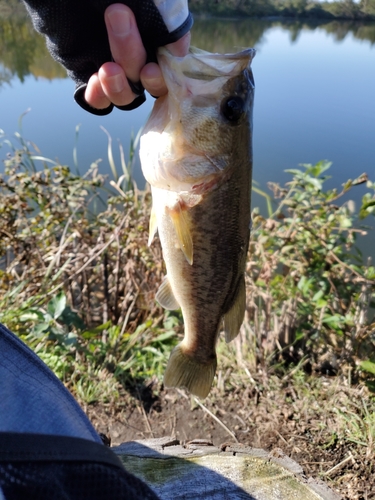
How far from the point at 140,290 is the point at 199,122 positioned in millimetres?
2167

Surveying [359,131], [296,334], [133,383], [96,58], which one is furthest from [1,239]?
[359,131]

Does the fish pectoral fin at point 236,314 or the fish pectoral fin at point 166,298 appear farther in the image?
the fish pectoral fin at point 166,298

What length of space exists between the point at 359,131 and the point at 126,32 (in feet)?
28.1

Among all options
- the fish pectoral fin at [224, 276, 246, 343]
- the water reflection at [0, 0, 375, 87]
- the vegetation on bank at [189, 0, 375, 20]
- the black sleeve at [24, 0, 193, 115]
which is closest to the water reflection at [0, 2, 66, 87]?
the water reflection at [0, 0, 375, 87]

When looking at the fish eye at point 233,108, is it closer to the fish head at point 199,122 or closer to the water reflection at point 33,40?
the fish head at point 199,122

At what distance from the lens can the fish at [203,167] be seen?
153 cm

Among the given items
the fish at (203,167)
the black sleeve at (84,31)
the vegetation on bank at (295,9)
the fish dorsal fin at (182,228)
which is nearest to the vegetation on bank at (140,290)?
the fish at (203,167)

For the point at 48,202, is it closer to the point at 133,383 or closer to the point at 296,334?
the point at 133,383

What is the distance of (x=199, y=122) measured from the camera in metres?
1.57

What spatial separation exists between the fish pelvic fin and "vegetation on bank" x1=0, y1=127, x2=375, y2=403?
94 cm

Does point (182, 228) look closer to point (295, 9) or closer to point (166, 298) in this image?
point (166, 298)

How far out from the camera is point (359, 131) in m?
8.75

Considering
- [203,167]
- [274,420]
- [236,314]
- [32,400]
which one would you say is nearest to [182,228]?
[203,167]

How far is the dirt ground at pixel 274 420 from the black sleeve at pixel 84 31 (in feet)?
6.59
